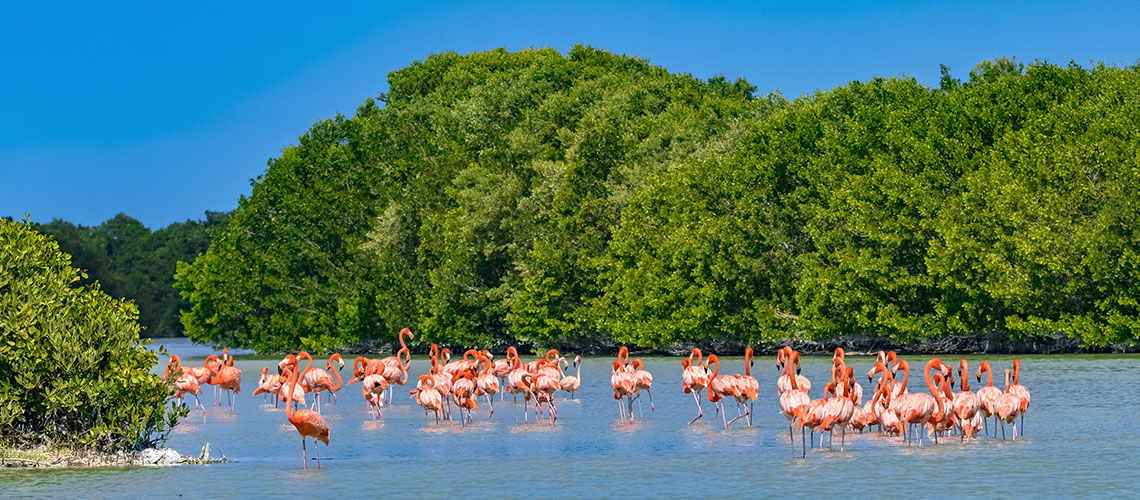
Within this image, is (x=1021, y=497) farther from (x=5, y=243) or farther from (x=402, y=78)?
(x=402, y=78)

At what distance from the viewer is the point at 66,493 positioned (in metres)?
22.3

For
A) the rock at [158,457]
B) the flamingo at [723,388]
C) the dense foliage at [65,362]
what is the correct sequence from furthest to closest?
1. the flamingo at [723,388]
2. the rock at [158,457]
3. the dense foliage at [65,362]

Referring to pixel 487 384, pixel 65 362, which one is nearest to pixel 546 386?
pixel 487 384

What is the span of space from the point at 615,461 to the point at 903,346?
46.6 meters

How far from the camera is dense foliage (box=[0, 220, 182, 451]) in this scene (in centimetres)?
2416

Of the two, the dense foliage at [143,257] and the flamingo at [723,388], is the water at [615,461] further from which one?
the dense foliage at [143,257]

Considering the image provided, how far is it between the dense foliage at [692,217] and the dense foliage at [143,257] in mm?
45465

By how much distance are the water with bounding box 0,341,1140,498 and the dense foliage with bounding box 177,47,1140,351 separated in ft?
86.7

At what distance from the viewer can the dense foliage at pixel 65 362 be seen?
2416 cm

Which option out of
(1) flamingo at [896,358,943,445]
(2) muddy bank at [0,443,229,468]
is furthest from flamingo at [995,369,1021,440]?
(2) muddy bank at [0,443,229,468]

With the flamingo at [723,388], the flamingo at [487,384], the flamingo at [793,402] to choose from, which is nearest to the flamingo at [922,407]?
the flamingo at [793,402]

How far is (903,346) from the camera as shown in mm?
70250

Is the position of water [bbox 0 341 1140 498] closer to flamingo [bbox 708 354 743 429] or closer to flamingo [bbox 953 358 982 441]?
flamingo [bbox 953 358 982 441]

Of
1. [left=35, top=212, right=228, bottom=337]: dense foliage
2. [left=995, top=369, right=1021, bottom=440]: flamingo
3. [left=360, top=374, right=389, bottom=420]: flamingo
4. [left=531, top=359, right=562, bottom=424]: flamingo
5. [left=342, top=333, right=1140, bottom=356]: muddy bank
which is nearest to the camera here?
[left=995, top=369, right=1021, bottom=440]: flamingo
